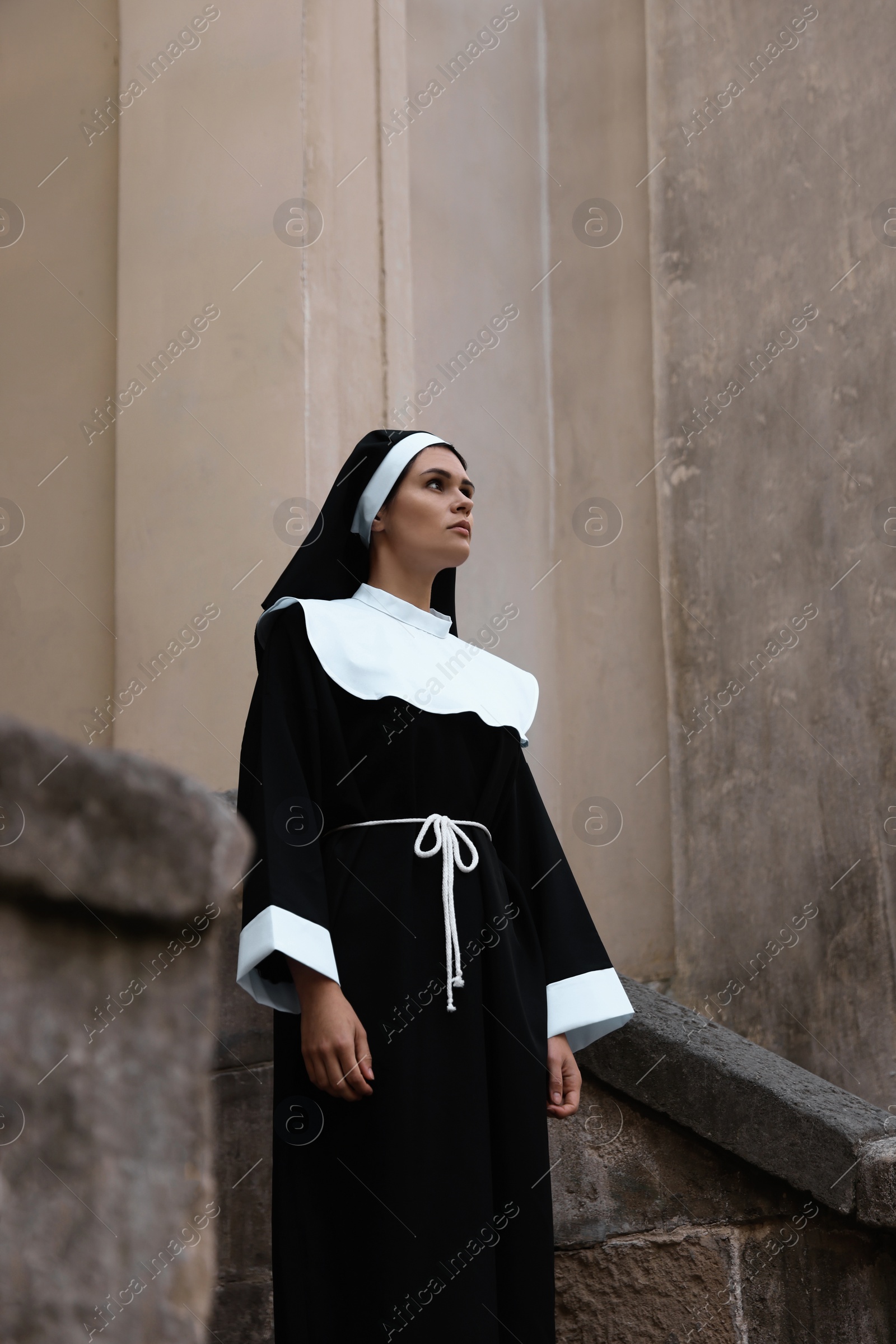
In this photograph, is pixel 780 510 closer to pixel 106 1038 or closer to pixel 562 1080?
pixel 562 1080

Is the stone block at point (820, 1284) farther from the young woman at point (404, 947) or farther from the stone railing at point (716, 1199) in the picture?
the young woman at point (404, 947)

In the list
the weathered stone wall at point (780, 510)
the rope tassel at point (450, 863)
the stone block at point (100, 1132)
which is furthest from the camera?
the weathered stone wall at point (780, 510)

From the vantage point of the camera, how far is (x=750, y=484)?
574cm

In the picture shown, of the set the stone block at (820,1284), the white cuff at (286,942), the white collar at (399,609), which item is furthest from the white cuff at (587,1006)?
the white collar at (399,609)

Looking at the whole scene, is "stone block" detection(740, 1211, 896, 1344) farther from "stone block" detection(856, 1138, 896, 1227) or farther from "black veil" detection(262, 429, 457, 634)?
"black veil" detection(262, 429, 457, 634)

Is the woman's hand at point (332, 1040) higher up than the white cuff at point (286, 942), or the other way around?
the white cuff at point (286, 942)

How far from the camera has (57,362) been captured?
585 cm

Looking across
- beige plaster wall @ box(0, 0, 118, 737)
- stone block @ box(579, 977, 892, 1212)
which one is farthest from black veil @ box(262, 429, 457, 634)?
beige plaster wall @ box(0, 0, 118, 737)

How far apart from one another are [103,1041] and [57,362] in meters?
5.38

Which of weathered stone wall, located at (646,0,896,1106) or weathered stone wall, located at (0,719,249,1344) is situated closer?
weathered stone wall, located at (0,719,249,1344)

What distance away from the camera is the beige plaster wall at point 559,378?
5.95 metres

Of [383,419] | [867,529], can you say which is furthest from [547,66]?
[867,529]

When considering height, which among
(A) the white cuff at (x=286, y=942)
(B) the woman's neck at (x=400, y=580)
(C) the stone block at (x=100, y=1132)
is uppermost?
(B) the woman's neck at (x=400, y=580)

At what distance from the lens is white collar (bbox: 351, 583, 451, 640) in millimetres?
3182
